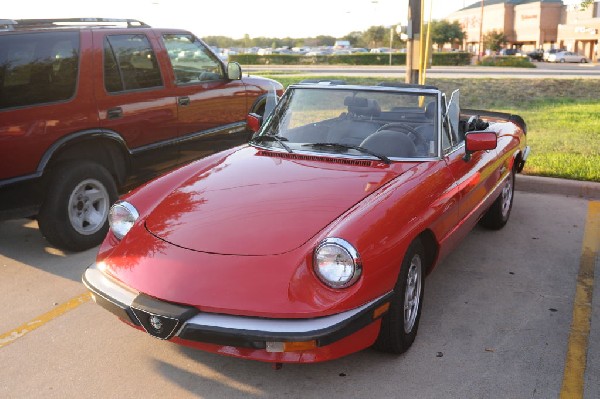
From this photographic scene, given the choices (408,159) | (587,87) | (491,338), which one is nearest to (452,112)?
(408,159)

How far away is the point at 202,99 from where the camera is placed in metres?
6.85

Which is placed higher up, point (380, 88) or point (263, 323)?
point (380, 88)

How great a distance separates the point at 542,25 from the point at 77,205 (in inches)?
3179

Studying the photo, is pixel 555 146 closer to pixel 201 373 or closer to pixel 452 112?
pixel 452 112

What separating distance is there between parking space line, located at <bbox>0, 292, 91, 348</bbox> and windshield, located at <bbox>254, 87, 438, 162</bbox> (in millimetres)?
1771

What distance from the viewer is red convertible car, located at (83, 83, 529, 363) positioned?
118 inches

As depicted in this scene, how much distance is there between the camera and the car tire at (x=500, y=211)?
5.88 m

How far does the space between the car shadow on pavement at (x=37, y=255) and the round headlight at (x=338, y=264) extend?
255cm

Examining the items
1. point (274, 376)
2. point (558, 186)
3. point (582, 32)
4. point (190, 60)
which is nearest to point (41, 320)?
point (274, 376)

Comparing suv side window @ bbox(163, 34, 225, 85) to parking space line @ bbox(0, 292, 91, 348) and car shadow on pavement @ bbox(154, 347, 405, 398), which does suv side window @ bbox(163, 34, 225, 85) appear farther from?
car shadow on pavement @ bbox(154, 347, 405, 398)

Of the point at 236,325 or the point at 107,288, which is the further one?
the point at 107,288

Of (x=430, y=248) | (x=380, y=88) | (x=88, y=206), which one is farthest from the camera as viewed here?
(x=88, y=206)

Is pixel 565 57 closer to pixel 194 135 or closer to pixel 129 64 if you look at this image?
pixel 194 135

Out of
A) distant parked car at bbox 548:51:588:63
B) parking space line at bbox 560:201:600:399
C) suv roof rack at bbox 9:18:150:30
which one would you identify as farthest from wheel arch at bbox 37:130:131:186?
distant parked car at bbox 548:51:588:63
